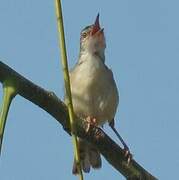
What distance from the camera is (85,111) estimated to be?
504cm

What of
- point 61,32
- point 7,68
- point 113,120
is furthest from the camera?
point 113,120

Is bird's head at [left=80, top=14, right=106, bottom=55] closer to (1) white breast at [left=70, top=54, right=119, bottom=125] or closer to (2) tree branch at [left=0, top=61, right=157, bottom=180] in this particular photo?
(1) white breast at [left=70, top=54, right=119, bottom=125]

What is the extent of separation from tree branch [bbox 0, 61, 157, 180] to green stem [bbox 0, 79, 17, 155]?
3 centimetres

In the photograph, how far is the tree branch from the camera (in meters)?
1.80

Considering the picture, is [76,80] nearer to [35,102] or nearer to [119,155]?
[119,155]

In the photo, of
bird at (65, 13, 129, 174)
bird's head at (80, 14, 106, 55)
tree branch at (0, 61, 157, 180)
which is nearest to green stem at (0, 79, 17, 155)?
tree branch at (0, 61, 157, 180)

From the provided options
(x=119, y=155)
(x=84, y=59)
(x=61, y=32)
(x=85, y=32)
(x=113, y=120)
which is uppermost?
(x=85, y=32)

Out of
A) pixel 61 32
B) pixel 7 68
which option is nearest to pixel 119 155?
pixel 7 68

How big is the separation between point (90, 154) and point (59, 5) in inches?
155

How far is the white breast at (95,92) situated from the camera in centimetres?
507

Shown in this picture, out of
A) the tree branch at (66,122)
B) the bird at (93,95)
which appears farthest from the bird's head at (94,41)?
the tree branch at (66,122)

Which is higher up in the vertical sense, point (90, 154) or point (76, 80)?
point (76, 80)

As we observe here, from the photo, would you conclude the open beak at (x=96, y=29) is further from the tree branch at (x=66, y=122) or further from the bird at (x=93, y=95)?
the tree branch at (x=66, y=122)

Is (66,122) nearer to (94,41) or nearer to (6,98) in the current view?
(6,98)
